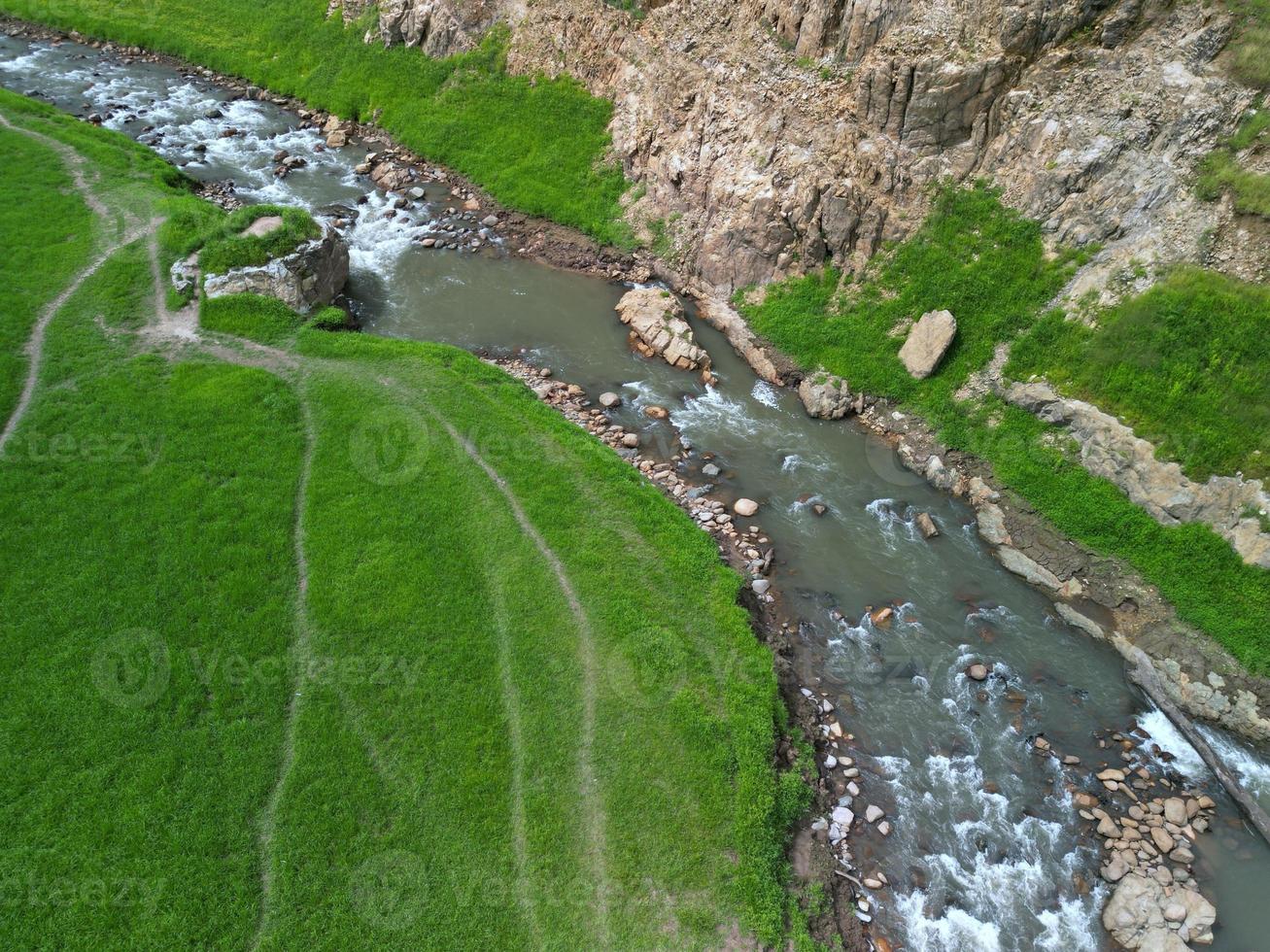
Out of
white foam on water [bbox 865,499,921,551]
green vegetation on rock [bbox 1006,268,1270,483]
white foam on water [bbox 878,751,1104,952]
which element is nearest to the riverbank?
green vegetation on rock [bbox 1006,268,1270,483]

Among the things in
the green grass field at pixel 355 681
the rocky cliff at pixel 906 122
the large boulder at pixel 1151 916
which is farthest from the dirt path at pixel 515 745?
the rocky cliff at pixel 906 122

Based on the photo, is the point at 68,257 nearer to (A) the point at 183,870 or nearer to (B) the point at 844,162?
(A) the point at 183,870

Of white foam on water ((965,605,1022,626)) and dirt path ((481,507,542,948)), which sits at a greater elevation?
white foam on water ((965,605,1022,626))

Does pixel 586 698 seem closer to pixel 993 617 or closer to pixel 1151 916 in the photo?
pixel 993 617

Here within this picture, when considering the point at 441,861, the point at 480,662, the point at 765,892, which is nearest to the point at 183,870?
the point at 441,861

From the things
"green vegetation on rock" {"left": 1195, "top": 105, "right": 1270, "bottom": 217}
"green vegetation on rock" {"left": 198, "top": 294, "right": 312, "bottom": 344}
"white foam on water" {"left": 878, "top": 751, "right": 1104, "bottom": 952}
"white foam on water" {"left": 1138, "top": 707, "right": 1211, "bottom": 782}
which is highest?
"green vegetation on rock" {"left": 1195, "top": 105, "right": 1270, "bottom": 217}

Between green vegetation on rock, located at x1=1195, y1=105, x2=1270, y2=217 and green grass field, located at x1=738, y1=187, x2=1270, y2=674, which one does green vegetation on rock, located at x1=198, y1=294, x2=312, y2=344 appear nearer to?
green grass field, located at x1=738, y1=187, x2=1270, y2=674

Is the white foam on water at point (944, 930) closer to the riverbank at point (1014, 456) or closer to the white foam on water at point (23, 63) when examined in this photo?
the riverbank at point (1014, 456)

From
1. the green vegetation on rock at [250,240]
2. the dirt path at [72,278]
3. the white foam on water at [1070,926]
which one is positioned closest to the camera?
the white foam on water at [1070,926]
